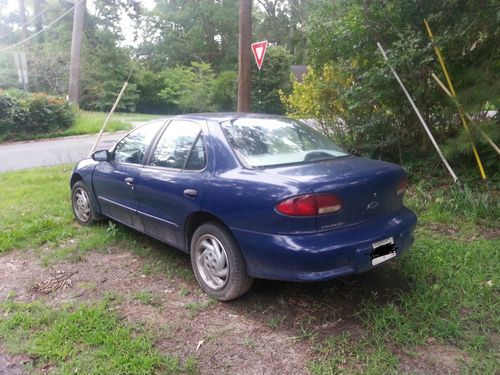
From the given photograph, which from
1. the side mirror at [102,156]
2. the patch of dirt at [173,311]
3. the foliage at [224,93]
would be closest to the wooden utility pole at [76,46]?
the foliage at [224,93]

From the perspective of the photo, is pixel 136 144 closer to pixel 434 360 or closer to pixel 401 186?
pixel 401 186

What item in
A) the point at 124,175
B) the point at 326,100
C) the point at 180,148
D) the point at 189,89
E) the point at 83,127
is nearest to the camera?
the point at 180,148

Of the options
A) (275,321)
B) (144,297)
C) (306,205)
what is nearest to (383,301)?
(275,321)

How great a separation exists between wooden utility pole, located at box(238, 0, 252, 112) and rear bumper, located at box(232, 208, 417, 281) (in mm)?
5672

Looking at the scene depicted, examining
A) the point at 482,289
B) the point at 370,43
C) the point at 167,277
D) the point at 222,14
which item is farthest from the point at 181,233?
the point at 222,14

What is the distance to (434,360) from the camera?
2.71m

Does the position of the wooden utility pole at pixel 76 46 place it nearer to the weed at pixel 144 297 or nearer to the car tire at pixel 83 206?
the car tire at pixel 83 206

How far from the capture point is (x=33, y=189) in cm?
762

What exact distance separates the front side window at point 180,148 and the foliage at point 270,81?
17.9 metres

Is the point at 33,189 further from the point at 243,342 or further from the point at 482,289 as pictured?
the point at 482,289

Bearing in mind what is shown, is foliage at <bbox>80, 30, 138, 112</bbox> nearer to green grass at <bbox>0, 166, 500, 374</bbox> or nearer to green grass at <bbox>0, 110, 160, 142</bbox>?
green grass at <bbox>0, 110, 160, 142</bbox>

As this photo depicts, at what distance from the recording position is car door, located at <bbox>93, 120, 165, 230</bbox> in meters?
4.36

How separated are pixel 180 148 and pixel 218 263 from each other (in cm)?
113

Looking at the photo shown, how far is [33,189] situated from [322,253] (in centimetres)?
636
